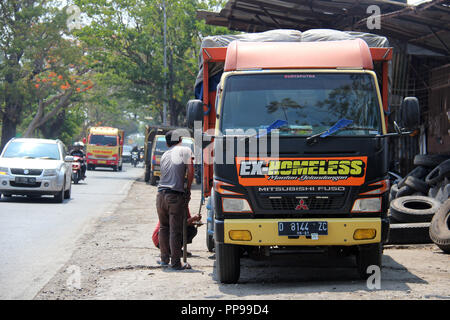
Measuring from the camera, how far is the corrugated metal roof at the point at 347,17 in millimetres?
14446

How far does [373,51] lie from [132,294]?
4342 mm

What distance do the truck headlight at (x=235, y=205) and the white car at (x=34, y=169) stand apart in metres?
11.5

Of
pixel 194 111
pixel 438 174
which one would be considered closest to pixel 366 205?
pixel 194 111

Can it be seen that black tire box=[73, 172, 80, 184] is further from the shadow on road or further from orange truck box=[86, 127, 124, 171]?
the shadow on road

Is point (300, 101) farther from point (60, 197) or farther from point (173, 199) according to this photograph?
point (60, 197)

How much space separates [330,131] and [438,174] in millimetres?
7669

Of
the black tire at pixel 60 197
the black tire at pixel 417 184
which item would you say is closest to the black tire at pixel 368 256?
the black tire at pixel 417 184

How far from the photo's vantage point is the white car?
57.2 feet

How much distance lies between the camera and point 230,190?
7148mm

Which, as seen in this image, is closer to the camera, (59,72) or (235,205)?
(235,205)

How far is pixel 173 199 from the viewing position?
28.6 feet

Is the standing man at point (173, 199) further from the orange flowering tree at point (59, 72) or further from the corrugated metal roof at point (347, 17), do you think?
the orange flowering tree at point (59, 72)

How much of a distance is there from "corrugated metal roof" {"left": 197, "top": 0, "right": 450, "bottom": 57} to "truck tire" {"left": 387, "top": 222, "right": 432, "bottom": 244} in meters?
4.95

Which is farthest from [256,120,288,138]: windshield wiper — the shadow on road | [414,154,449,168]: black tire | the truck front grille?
[414,154,449,168]: black tire
